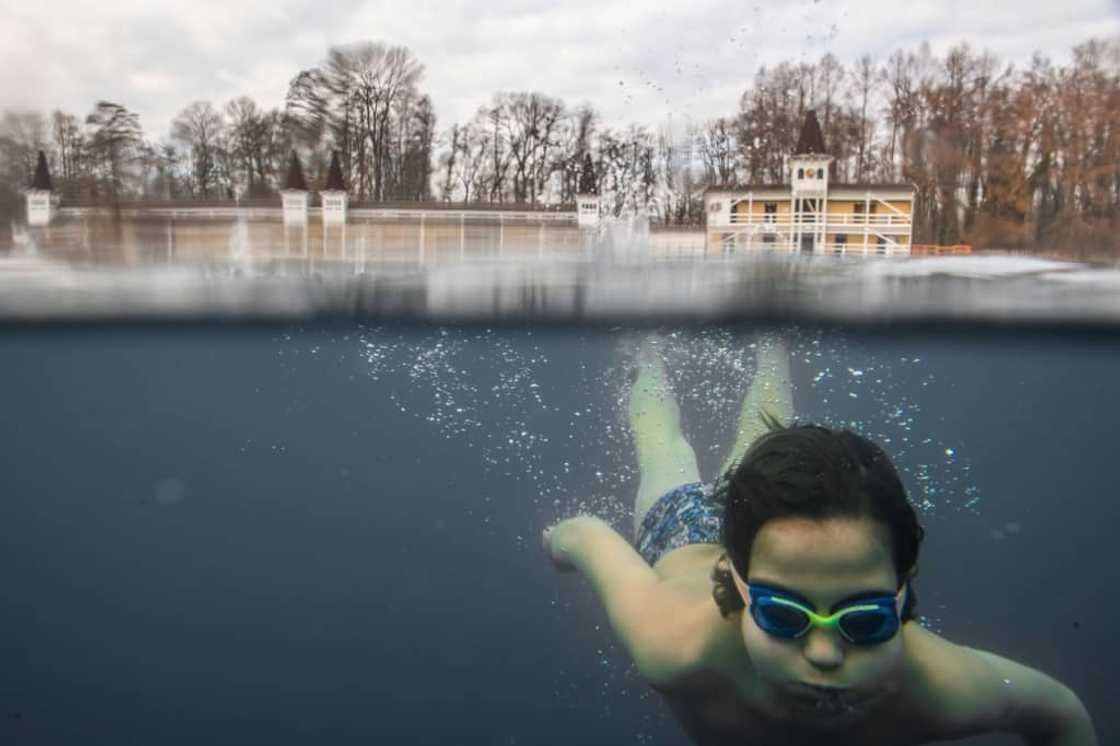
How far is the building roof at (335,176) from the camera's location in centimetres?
713

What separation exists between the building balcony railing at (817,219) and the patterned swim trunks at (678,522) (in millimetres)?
2732

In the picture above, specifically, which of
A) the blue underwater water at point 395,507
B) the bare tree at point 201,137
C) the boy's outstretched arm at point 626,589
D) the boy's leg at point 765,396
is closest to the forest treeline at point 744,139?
the bare tree at point 201,137

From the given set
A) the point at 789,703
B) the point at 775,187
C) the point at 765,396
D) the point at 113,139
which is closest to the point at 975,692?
the point at 789,703

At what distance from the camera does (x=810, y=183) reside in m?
6.74

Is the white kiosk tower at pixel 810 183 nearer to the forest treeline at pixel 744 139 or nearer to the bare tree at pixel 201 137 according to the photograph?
the forest treeline at pixel 744 139

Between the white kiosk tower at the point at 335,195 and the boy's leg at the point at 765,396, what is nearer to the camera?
the boy's leg at the point at 765,396

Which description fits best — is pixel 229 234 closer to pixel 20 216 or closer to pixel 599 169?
pixel 20 216

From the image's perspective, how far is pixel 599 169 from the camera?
689cm

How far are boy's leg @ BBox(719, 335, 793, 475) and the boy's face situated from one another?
74 centimetres

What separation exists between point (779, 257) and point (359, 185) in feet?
11.9

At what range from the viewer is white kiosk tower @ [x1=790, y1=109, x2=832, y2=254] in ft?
22.0

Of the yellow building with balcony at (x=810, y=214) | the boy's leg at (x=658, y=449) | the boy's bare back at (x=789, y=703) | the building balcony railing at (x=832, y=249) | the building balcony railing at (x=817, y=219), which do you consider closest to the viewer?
the boy's bare back at (x=789, y=703)

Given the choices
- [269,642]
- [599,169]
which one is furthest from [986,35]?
[269,642]

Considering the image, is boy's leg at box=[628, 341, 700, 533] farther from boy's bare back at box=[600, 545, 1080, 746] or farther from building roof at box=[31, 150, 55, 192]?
building roof at box=[31, 150, 55, 192]
